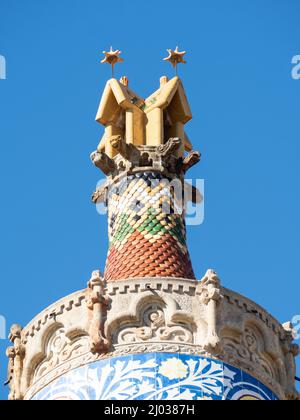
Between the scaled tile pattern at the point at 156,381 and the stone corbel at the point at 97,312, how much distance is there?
0.23m

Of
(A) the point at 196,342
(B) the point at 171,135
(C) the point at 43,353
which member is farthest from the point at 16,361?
(B) the point at 171,135

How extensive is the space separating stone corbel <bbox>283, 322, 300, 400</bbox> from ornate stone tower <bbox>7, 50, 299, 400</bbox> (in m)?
0.01

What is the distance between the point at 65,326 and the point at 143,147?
3.69 metres

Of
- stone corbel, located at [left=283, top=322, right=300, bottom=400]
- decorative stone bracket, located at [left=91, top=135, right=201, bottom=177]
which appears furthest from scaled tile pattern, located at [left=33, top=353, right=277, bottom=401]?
decorative stone bracket, located at [left=91, top=135, right=201, bottom=177]

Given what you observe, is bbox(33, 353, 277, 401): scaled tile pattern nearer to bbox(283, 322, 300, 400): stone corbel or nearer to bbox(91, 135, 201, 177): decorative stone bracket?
bbox(283, 322, 300, 400): stone corbel

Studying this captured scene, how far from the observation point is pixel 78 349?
29.1 m

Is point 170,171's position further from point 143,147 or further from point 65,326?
point 65,326

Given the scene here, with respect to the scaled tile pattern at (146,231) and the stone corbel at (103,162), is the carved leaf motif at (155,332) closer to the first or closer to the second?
the scaled tile pattern at (146,231)

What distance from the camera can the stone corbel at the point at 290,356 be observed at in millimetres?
29578

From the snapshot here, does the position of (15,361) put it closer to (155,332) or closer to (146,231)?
(155,332)

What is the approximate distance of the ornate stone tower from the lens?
93.2 feet

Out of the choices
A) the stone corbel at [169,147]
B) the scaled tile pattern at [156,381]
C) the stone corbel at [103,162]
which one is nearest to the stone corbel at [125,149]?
the stone corbel at [103,162]
